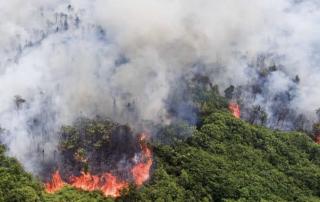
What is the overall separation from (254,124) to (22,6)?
103ft

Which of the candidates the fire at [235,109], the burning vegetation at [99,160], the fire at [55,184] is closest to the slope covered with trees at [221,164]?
the fire at [55,184]

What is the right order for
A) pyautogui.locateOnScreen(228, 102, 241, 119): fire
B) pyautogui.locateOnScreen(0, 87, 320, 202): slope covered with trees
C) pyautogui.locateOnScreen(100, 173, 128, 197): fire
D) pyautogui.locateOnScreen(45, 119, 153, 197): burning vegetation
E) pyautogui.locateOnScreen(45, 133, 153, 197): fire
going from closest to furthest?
pyautogui.locateOnScreen(45, 133, 153, 197): fire → pyautogui.locateOnScreen(100, 173, 128, 197): fire → pyautogui.locateOnScreen(45, 119, 153, 197): burning vegetation → pyautogui.locateOnScreen(0, 87, 320, 202): slope covered with trees → pyautogui.locateOnScreen(228, 102, 241, 119): fire

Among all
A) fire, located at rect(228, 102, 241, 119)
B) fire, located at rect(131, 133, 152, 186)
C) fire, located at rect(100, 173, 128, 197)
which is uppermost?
fire, located at rect(228, 102, 241, 119)

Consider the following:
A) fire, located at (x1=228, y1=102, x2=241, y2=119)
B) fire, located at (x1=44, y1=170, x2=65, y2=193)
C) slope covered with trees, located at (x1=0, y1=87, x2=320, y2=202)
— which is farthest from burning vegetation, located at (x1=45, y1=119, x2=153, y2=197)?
fire, located at (x1=228, y1=102, x2=241, y2=119)

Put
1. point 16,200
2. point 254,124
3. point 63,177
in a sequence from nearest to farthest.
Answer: point 16,200 < point 63,177 < point 254,124

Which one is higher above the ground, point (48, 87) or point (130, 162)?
point (48, 87)

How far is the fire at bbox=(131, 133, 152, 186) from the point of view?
70.5 m

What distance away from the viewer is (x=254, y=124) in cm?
8812

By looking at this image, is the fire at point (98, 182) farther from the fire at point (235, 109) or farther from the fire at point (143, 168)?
the fire at point (235, 109)

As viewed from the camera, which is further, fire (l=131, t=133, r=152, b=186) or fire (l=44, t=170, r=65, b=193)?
fire (l=131, t=133, r=152, b=186)

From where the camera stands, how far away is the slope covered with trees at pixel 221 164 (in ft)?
228

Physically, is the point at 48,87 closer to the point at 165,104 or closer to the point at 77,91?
the point at 77,91

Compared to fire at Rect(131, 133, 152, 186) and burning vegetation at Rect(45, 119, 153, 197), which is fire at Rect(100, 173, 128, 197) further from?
fire at Rect(131, 133, 152, 186)

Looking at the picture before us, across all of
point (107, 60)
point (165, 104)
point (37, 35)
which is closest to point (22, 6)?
point (37, 35)
